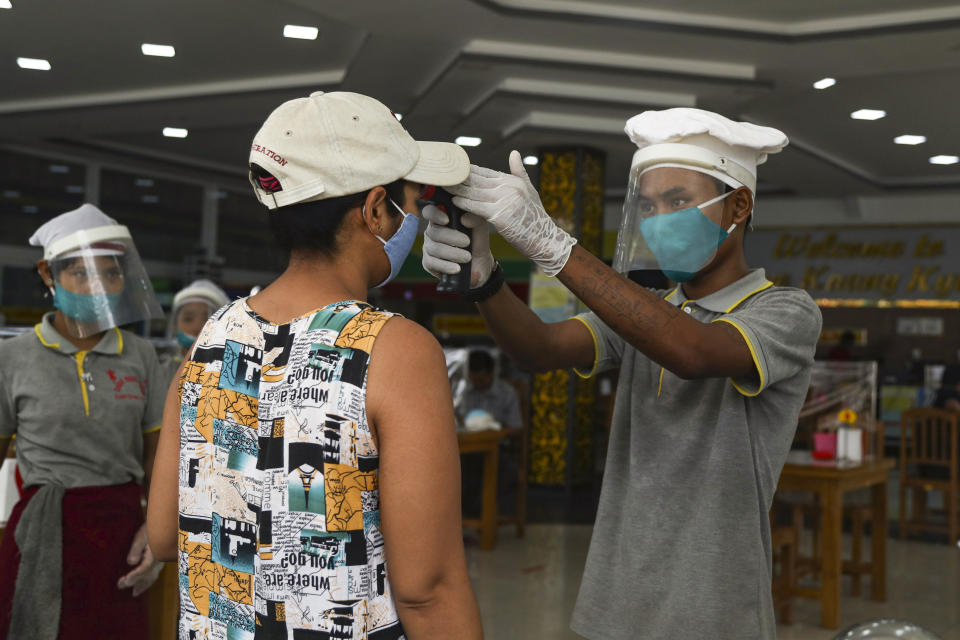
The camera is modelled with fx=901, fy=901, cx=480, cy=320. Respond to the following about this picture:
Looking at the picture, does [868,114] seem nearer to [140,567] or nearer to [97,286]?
[97,286]

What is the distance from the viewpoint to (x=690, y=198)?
5.42ft

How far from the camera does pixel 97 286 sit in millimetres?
2541

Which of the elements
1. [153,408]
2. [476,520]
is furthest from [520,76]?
[153,408]

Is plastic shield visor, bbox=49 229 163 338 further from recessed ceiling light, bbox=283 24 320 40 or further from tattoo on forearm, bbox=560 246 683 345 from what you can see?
recessed ceiling light, bbox=283 24 320 40

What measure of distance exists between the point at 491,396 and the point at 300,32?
2.97 meters

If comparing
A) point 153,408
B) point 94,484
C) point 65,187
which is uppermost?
point 65,187

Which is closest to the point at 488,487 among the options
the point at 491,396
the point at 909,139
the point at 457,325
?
the point at 491,396

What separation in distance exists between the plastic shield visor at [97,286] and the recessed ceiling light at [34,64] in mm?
5586

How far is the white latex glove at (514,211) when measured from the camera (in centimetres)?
141

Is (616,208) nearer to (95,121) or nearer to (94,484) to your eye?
(95,121)

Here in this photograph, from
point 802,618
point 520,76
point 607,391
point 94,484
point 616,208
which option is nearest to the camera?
point 94,484

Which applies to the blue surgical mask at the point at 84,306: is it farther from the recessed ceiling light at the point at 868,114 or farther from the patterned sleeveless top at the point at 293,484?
the recessed ceiling light at the point at 868,114

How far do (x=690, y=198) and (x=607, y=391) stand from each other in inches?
342

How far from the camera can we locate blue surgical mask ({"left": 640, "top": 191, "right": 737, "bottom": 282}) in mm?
1651
